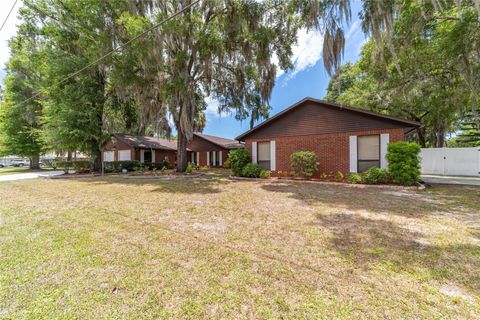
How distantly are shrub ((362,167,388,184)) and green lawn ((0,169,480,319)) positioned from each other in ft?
12.1

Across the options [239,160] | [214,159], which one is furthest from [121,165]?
[239,160]

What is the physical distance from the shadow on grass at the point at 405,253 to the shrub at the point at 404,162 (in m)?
5.62

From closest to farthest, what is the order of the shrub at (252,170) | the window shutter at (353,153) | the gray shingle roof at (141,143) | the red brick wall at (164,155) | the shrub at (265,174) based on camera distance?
1. the window shutter at (353,153)
2. the shrub at (265,174)
3. the shrub at (252,170)
4. the gray shingle roof at (141,143)
5. the red brick wall at (164,155)

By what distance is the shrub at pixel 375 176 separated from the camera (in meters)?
8.88

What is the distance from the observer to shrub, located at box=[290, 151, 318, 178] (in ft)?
34.7

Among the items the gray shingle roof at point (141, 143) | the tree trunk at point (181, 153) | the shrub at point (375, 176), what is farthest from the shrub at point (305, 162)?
the gray shingle roof at point (141, 143)

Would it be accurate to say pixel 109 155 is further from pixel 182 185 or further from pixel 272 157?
pixel 272 157

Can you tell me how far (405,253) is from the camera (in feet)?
9.77

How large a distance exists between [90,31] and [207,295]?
1660 cm

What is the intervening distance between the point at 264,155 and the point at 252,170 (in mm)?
1343

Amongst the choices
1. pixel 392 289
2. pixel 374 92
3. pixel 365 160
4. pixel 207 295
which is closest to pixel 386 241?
pixel 392 289

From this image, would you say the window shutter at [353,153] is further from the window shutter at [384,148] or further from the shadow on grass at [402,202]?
the shadow on grass at [402,202]

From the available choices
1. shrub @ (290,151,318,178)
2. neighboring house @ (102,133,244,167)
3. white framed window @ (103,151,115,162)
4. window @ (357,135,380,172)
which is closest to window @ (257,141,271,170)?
shrub @ (290,151,318,178)

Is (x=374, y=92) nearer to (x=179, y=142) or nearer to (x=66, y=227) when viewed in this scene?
(x=179, y=142)
